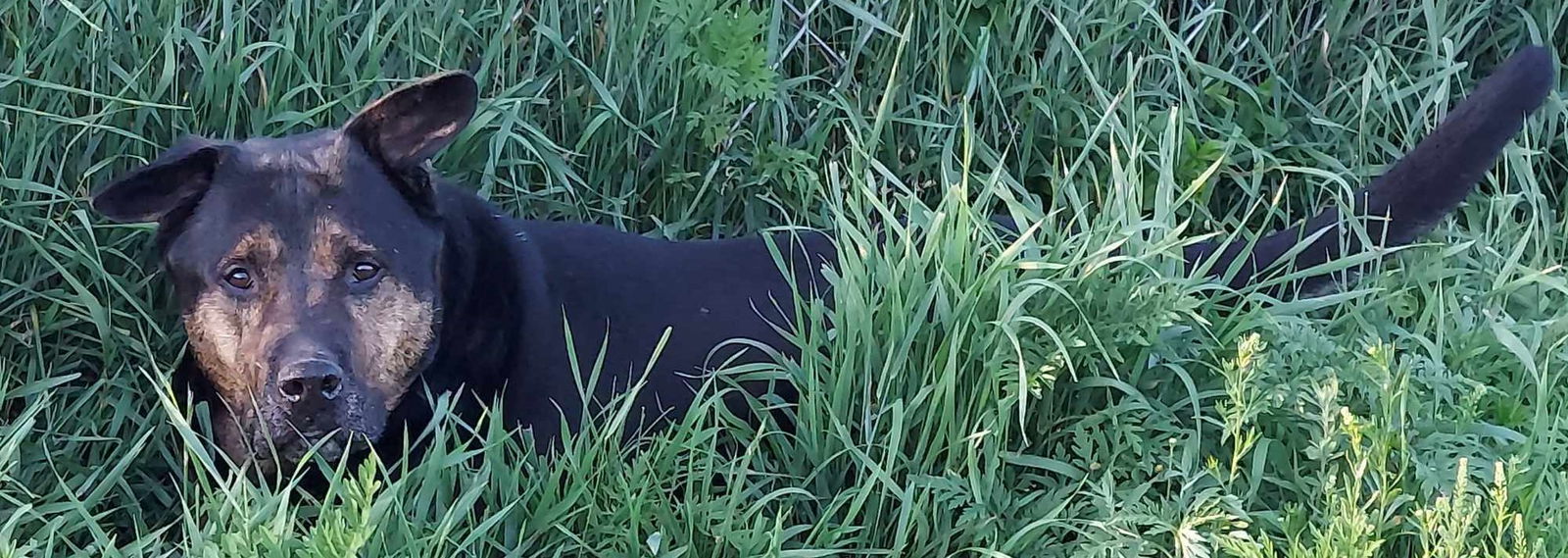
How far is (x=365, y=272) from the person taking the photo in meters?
2.67

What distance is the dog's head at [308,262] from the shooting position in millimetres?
2572

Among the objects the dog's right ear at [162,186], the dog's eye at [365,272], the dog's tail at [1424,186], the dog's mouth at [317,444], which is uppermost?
the dog's right ear at [162,186]

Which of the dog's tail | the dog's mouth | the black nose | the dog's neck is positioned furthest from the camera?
the dog's tail

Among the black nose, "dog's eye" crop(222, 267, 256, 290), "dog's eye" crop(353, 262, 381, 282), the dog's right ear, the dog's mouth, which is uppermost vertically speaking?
the dog's right ear

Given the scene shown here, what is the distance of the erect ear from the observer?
2.79 metres

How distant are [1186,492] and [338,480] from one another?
1302mm

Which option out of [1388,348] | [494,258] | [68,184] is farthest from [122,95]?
[1388,348]

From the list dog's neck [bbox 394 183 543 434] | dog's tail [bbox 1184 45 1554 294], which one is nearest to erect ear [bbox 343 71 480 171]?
dog's neck [bbox 394 183 543 434]

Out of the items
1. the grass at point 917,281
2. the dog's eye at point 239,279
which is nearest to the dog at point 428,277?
the dog's eye at point 239,279

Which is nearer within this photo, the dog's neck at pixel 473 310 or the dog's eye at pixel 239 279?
the dog's eye at pixel 239 279

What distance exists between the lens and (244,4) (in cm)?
342

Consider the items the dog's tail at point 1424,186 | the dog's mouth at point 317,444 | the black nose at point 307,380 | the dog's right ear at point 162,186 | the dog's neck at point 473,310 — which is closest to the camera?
the black nose at point 307,380

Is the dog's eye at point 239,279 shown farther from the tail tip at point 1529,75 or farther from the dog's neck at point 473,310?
the tail tip at point 1529,75

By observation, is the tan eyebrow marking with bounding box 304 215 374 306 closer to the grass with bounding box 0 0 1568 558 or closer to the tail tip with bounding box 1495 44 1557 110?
the grass with bounding box 0 0 1568 558
